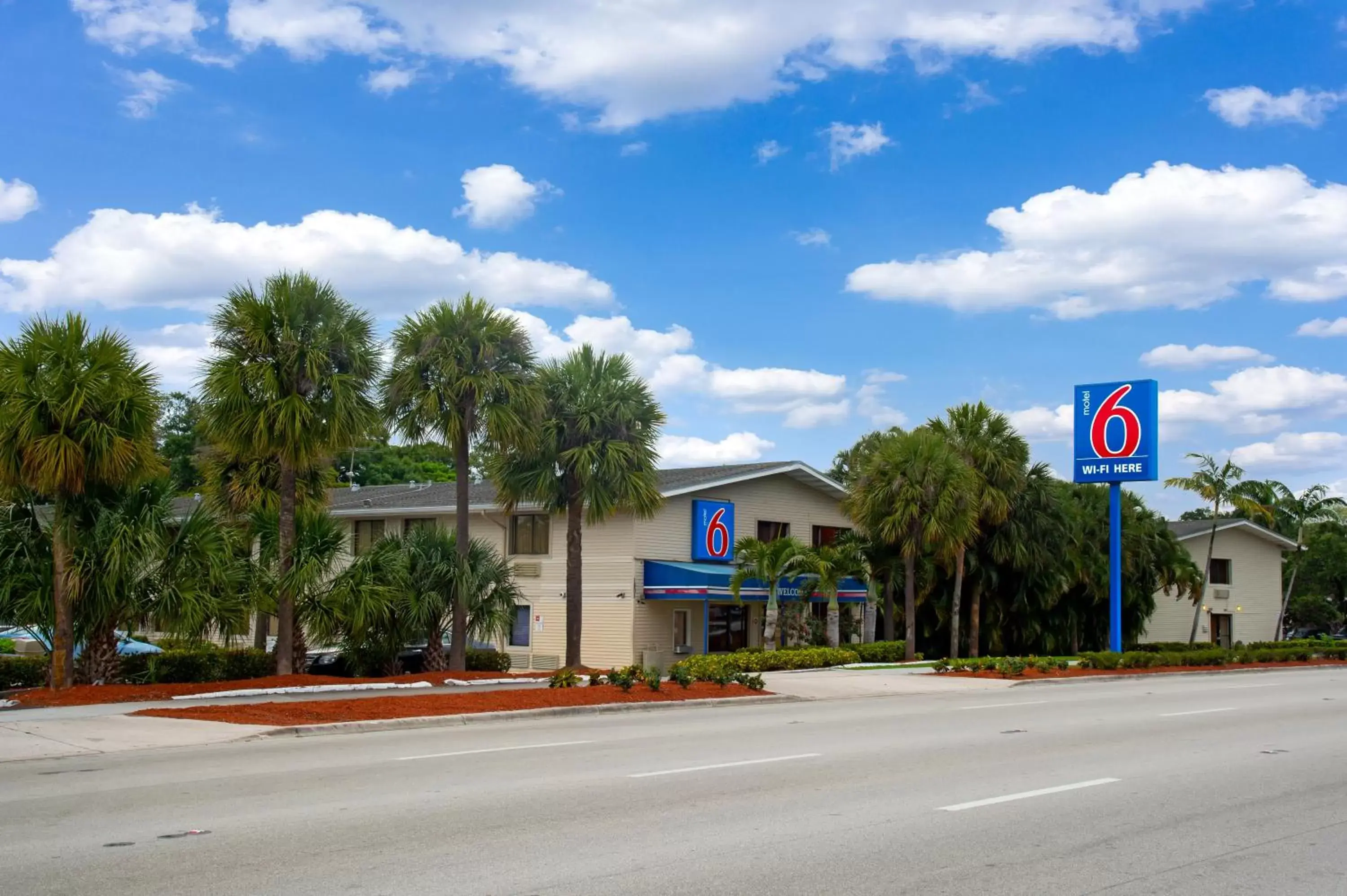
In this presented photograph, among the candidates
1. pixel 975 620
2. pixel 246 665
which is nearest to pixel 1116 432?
pixel 975 620

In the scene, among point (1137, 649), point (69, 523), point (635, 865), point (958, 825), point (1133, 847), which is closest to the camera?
point (635, 865)

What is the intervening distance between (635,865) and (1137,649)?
44.9 meters

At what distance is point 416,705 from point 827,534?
26261 millimetres

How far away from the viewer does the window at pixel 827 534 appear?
43.2 metres

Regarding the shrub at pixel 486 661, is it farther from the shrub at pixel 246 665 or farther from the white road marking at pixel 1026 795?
the white road marking at pixel 1026 795

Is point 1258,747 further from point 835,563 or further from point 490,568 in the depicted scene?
point 835,563

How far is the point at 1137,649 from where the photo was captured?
4862 centimetres

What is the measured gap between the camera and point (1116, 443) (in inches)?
1594

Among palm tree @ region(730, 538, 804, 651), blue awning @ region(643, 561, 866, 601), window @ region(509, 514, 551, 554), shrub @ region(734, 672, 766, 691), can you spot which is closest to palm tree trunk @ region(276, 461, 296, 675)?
shrub @ region(734, 672, 766, 691)

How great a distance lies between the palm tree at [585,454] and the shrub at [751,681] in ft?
20.4

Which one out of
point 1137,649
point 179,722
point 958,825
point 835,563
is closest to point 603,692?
point 179,722

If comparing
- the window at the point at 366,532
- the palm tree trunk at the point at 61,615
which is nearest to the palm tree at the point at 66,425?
the palm tree trunk at the point at 61,615

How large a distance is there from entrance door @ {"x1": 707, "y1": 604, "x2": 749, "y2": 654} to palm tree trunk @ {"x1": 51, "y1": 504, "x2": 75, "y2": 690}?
20.0 m

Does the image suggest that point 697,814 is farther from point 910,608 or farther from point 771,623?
point 910,608
